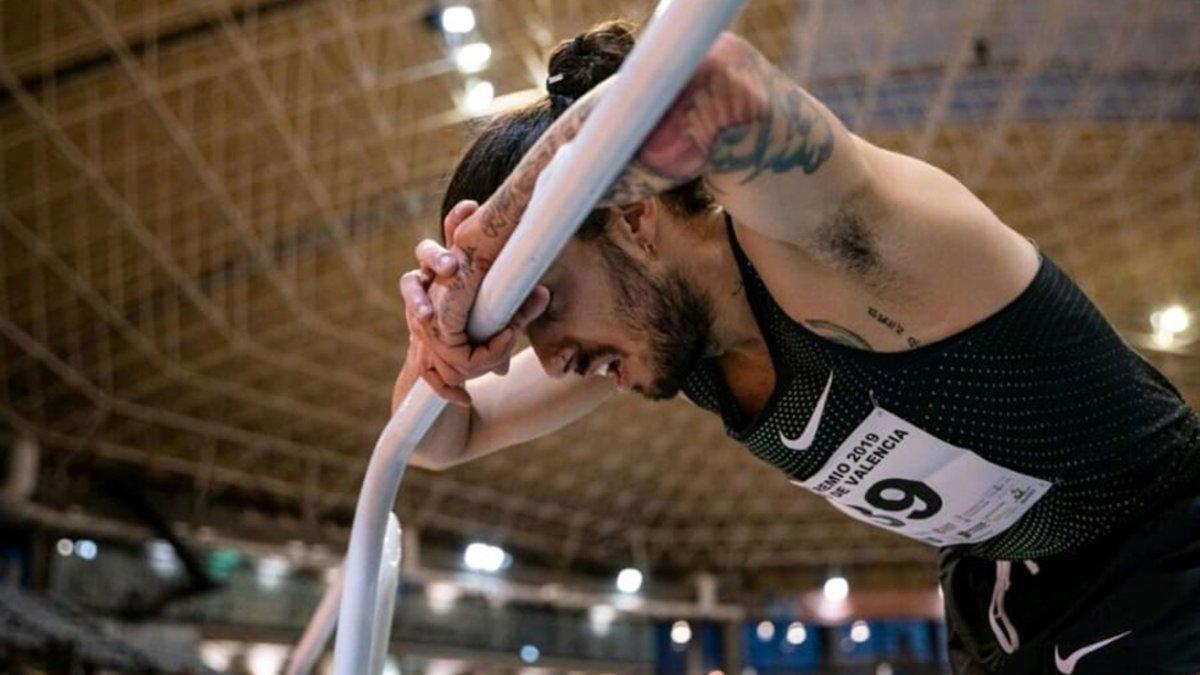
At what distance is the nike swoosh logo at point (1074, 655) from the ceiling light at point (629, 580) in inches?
1418

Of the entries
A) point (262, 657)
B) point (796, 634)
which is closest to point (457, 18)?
point (262, 657)

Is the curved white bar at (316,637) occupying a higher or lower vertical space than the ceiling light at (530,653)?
lower

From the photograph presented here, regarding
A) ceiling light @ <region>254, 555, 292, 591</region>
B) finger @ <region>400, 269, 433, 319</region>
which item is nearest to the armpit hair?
finger @ <region>400, 269, 433, 319</region>

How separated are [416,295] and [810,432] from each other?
67cm

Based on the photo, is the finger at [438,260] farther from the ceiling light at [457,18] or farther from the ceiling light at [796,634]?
the ceiling light at [796,634]

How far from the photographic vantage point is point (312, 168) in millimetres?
20281

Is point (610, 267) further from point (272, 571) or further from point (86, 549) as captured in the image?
point (272, 571)

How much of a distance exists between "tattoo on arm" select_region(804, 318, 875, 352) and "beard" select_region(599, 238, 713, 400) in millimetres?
216

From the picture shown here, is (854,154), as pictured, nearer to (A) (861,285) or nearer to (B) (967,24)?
(A) (861,285)

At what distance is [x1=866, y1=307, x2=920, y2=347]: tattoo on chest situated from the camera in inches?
68.3

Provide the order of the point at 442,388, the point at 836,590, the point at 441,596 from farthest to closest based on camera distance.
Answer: the point at 836,590, the point at 441,596, the point at 442,388

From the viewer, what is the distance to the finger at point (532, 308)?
68.3 inches

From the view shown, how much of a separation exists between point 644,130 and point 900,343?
73 centimetres

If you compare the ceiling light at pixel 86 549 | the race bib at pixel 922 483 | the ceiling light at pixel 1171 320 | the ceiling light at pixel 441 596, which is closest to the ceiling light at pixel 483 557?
the ceiling light at pixel 441 596
